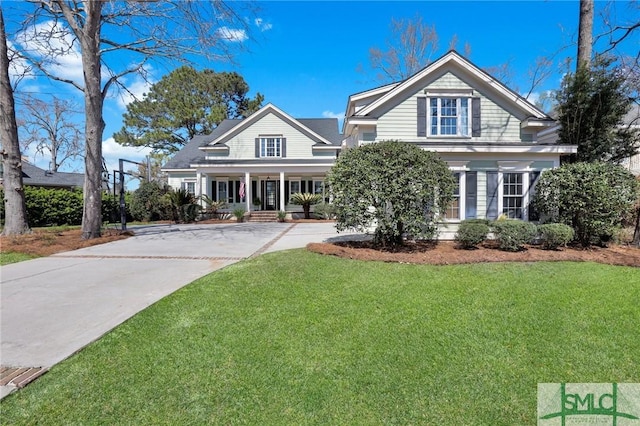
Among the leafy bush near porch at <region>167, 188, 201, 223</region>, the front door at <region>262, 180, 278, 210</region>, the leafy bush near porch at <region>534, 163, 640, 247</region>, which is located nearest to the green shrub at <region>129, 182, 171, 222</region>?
the leafy bush near porch at <region>167, 188, 201, 223</region>

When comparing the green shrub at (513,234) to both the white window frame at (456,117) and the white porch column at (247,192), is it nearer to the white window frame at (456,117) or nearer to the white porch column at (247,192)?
the white window frame at (456,117)

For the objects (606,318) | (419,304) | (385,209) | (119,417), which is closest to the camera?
(119,417)

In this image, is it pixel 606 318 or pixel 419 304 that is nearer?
pixel 606 318

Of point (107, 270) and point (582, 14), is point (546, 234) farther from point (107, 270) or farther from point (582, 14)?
point (107, 270)

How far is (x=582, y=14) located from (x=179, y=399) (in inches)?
650

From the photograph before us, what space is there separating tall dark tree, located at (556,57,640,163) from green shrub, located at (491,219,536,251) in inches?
251

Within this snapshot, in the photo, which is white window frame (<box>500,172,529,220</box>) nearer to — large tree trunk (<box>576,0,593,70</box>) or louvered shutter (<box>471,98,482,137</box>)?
louvered shutter (<box>471,98,482,137</box>)

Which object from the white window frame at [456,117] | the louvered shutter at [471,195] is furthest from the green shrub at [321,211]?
the louvered shutter at [471,195]

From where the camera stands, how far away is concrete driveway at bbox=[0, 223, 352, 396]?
147 inches

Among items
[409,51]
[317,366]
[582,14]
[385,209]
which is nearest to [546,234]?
[385,209]

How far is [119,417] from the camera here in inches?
103

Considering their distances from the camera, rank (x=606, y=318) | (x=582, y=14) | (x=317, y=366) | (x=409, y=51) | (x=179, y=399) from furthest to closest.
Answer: (x=409, y=51)
(x=582, y=14)
(x=606, y=318)
(x=317, y=366)
(x=179, y=399)

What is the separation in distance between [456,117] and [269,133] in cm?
1390

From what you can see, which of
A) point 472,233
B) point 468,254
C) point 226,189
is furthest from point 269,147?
point 468,254
